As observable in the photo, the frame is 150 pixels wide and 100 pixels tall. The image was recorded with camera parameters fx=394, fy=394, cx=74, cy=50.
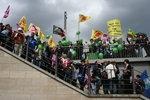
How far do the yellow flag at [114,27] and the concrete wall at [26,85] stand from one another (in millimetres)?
8736

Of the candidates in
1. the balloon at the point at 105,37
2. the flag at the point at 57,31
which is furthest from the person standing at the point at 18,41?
the balloon at the point at 105,37

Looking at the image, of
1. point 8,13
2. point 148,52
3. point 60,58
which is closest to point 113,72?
point 60,58

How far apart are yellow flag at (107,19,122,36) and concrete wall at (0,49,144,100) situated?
8736 mm

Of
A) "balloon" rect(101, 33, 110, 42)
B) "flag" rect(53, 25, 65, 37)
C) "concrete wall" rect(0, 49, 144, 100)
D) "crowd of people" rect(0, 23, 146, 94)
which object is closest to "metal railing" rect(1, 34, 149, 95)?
"crowd of people" rect(0, 23, 146, 94)

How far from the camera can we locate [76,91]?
17625 millimetres

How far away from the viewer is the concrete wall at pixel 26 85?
58.5 ft

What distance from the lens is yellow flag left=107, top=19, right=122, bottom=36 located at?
2569 centimetres

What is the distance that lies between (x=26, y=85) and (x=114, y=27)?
31.4 ft

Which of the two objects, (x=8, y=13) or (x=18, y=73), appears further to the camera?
(x=8, y=13)

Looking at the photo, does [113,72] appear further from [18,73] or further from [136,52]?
[136,52]

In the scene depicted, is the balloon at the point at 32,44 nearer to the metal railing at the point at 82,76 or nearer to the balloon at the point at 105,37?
the metal railing at the point at 82,76

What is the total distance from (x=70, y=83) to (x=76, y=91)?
2.25 feet

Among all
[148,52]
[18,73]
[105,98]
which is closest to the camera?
[105,98]

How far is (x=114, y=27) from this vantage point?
2586cm
